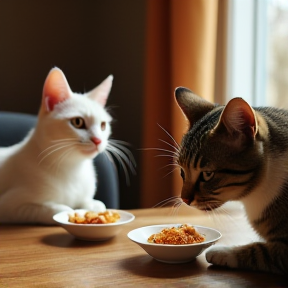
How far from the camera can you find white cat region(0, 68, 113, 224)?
1.43m

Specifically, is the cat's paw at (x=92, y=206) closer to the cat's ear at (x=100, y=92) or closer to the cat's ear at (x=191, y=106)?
the cat's ear at (x=100, y=92)

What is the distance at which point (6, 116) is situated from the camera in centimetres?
196

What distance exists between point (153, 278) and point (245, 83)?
134 centimetres

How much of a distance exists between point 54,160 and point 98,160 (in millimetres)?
443

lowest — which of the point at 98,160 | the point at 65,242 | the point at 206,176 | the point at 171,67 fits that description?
the point at 65,242

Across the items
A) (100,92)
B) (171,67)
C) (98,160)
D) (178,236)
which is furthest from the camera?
(171,67)

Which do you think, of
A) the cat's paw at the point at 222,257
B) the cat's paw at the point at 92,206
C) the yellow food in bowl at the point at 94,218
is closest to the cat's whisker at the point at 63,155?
the cat's paw at the point at 92,206

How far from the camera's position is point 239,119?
90 centimetres

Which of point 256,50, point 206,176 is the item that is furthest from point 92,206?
point 256,50

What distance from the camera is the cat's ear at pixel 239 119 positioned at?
871 millimetres

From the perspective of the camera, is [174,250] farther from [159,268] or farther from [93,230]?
[93,230]

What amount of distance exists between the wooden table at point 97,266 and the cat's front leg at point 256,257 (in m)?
0.02

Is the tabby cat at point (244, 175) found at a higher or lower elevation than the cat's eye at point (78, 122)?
lower

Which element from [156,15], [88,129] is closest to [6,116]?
[88,129]
